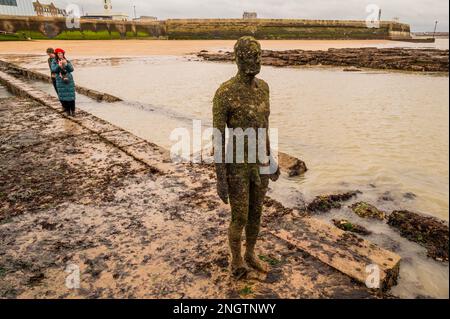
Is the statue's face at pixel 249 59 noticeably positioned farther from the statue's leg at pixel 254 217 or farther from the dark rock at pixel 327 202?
the dark rock at pixel 327 202

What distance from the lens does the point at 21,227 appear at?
141 inches

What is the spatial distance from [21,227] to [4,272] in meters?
0.82

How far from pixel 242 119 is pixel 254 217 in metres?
0.85

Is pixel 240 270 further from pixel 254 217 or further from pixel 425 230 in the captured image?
pixel 425 230

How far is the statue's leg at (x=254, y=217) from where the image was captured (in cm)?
257

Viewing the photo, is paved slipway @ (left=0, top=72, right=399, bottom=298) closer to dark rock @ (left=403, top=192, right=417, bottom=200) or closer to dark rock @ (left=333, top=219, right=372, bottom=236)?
dark rock @ (left=333, top=219, right=372, bottom=236)

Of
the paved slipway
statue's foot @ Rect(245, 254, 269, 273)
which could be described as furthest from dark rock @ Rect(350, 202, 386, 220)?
statue's foot @ Rect(245, 254, 269, 273)

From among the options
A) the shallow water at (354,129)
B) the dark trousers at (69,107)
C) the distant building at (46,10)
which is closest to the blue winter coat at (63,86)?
the dark trousers at (69,107)

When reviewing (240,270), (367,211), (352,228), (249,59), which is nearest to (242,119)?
(249,59)

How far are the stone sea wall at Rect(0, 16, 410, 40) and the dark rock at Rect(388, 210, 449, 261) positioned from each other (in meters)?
61.0

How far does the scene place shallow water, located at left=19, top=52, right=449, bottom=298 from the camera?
14.5 feet

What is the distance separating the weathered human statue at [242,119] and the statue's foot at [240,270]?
0.54 ft
